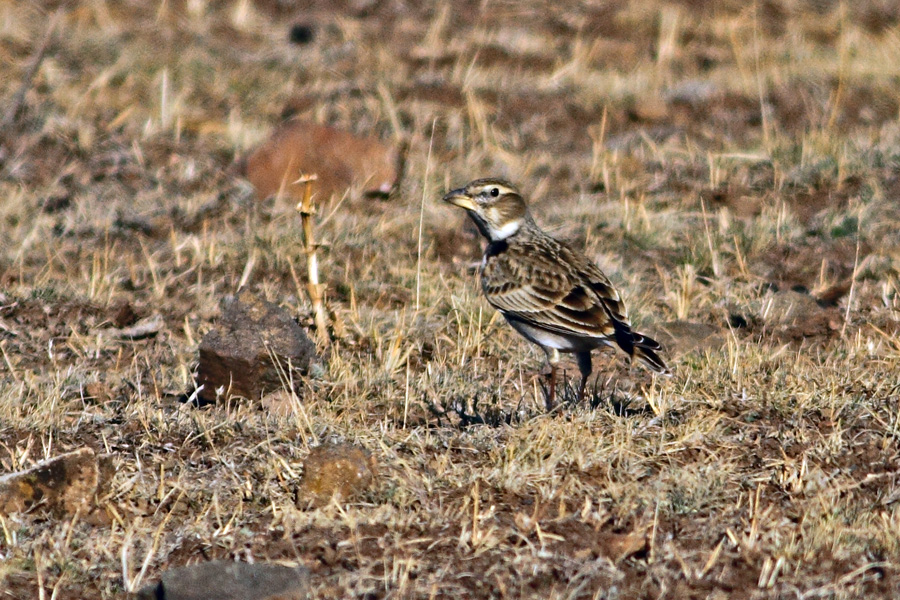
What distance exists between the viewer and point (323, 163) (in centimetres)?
970

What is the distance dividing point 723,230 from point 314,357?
11.1 ft

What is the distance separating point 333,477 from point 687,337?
270 centimetres

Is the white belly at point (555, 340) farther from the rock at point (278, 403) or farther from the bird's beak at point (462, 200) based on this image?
the rock at point (278, 403)

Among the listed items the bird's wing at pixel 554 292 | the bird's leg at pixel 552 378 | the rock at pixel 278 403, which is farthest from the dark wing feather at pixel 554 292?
the rock at pixel 278 403

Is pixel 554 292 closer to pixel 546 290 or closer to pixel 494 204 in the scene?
pixel 546 290

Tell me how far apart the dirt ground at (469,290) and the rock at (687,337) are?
3 cm

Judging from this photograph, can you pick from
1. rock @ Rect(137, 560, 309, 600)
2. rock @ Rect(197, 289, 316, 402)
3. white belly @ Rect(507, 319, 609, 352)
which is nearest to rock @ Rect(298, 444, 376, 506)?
rock @ Rect(137, 560, 309, 600)

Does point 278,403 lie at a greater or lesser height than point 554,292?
lesser

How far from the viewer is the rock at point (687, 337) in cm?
673

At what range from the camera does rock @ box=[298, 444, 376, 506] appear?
4812 millimetres

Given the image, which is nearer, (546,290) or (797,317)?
(546,290)

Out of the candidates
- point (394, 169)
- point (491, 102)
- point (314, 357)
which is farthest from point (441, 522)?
point (491, 102)

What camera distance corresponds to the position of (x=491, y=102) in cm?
1170

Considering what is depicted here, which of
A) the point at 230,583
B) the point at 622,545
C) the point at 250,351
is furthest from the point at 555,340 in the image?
the point at 230,583
